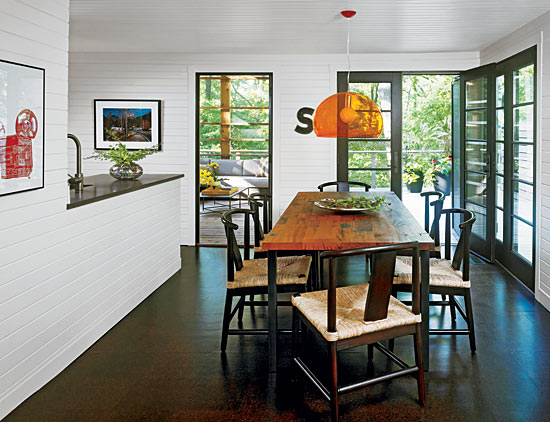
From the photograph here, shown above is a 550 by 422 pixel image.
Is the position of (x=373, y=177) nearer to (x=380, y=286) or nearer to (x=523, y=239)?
(x=523, y=239)

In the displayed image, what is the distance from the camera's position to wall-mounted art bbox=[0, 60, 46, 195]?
2586mm

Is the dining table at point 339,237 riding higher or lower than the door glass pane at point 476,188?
lower

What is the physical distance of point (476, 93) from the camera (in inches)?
253

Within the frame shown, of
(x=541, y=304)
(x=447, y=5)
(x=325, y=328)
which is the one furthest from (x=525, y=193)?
(x=325, y=328)

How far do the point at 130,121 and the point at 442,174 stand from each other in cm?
680

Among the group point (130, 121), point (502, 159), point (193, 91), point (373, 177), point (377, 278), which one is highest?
point (193, 91)

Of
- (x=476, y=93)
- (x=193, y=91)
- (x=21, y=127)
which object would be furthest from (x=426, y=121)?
(x=21, y=127)

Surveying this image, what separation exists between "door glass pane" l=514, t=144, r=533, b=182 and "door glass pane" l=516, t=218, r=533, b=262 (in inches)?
17.5

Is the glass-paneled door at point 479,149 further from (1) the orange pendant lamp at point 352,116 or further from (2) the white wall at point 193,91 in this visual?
(1) the orange pendant lamp at point 352,116

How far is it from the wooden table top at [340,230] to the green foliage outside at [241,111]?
605cm

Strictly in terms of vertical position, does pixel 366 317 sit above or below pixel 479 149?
below

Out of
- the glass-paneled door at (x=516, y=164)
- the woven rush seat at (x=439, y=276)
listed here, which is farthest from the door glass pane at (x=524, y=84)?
the woven rush seat at (x=439, y=276)

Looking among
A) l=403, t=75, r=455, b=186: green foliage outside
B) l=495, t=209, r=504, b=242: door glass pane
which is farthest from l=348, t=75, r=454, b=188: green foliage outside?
l=495, t=209, r=504, b=242: door glass pane

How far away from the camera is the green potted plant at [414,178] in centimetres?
1157
